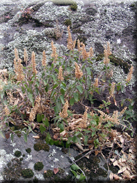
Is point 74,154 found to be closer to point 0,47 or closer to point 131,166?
point 131,166

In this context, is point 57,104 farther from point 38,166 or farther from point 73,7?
point 73,7

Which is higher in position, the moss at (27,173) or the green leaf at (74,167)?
the moss at (27,173)

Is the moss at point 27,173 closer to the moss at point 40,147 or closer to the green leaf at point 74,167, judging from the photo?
the moss at point 40,147

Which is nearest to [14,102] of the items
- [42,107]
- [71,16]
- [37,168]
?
[42,107]

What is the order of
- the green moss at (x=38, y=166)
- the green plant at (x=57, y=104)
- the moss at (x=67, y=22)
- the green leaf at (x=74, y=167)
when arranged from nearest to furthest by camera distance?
the green moss at (x=38, y=166)
the green leaf at (x=74, y=167)
the green plant at (x=57, y=104)
the moss at (x=67, y=22)

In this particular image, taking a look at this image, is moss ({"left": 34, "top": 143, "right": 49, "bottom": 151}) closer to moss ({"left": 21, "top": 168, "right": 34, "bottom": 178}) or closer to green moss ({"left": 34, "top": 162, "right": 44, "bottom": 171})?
green moss ({"left": 34, "top": 162, "right": 44, "bottom": 171})

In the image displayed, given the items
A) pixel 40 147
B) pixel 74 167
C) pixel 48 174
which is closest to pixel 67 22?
pixel 40 147

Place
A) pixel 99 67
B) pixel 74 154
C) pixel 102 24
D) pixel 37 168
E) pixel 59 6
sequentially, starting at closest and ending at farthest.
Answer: pixel 37 168
pixel 74 154
pixel 99 67
pixel 102 24
pixel 59 6

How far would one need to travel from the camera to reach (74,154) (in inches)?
104

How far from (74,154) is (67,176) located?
387 millimetres

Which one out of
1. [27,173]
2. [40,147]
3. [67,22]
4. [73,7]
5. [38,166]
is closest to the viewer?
[27,173]

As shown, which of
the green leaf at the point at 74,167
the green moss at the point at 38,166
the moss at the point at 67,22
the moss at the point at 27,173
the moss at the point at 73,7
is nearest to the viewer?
the moss at the point at 27,173

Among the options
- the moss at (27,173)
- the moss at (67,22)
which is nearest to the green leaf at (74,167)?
the moss at (27,173)

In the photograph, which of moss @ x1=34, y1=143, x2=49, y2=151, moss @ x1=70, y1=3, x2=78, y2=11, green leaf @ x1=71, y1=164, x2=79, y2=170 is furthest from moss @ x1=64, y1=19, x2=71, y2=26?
green leaf @ x1=71, y1=164, x2=79, y2=170
